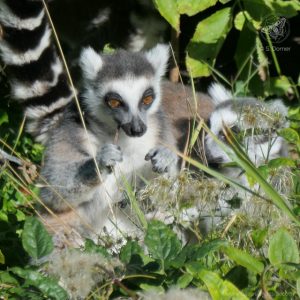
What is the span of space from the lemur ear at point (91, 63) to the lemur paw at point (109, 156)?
63 centimetres

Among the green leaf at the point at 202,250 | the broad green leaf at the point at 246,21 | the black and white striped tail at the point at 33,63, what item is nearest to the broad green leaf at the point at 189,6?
the broad green leaf at the point at 246,21

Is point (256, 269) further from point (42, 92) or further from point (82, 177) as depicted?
point (42, 92)

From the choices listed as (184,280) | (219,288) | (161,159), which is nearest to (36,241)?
(184,280)

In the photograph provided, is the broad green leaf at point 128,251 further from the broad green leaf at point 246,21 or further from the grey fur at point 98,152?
the broad green leaf at point 246,21

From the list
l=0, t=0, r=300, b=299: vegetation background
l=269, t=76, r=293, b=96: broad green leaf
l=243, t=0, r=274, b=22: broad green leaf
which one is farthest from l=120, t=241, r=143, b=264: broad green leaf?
l=269, t=76, r=293, b=96: broad green leaf

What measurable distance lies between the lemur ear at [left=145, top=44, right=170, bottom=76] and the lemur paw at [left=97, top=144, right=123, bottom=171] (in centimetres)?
80

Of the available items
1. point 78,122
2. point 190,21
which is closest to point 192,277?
point 78,122

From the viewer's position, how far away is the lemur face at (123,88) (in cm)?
388

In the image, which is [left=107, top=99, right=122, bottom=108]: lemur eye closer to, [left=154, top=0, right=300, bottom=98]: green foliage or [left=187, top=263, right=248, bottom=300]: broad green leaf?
[left=154, top=0, right=300, bottom=98]: green foliage

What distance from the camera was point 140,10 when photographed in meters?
5.76

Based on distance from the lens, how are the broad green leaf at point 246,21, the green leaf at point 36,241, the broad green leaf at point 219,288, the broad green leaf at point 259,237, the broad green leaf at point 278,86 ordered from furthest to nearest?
the broad green leaf at point 278,86 < the broad green leaf at point 246,21 < the broad green leaf at point 259,237 < the green leaf at point 36,241 < the broad green leaf at point 219,288

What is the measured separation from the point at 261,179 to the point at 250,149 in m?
1.73

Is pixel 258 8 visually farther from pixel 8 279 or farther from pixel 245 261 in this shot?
pixel 8 279

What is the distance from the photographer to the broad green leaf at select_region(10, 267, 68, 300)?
230 centimetres
